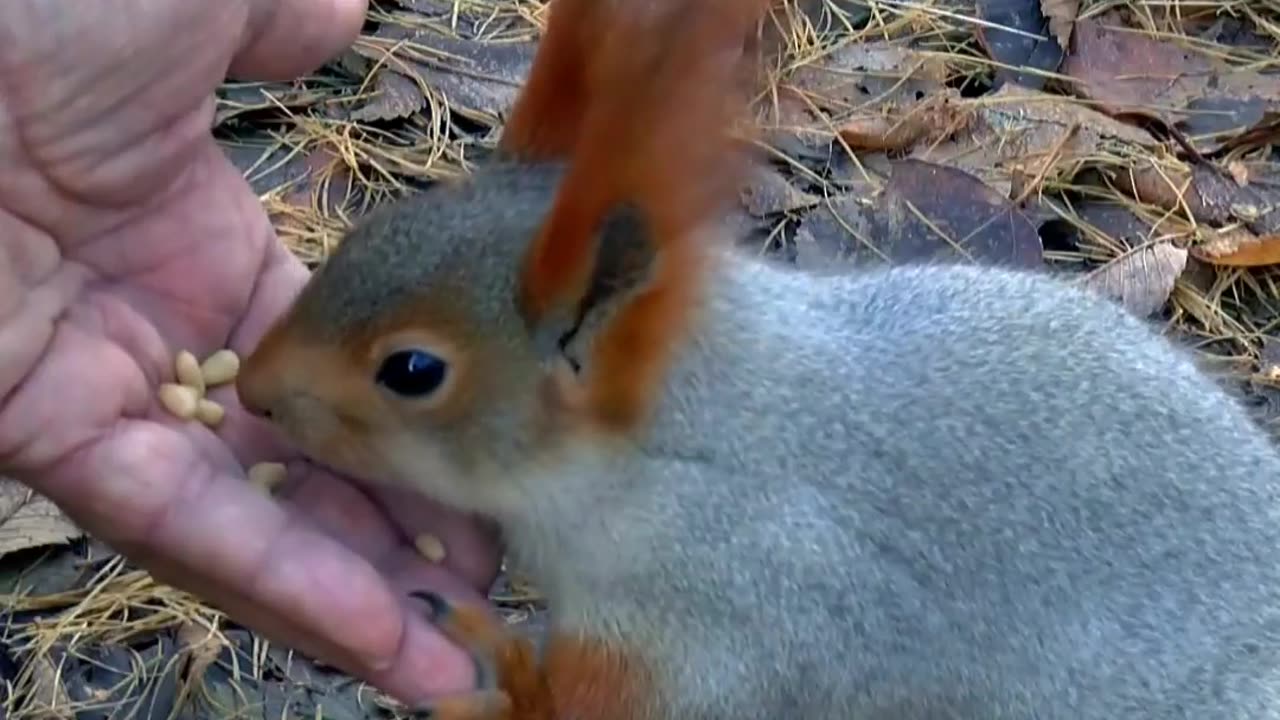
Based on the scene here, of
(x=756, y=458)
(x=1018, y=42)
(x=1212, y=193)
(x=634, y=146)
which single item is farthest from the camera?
(x=1018, y=42)

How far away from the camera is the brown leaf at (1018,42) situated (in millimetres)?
3441

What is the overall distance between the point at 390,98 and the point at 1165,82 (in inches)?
55.7

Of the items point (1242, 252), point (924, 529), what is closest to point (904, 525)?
point (924, 529)

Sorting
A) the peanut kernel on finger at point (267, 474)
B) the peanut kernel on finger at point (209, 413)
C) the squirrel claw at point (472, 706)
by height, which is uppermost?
the peanut kernel on finger at point (209, 413)

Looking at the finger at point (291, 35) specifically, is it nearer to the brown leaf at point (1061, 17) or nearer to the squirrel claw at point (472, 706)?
the squirrel claw at point (472, 706)

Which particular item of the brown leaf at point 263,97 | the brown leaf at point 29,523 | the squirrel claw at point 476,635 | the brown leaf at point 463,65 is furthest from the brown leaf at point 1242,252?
the brown leaf at point 29,523

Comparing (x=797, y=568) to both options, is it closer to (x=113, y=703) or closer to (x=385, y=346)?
(x=385, y=346)

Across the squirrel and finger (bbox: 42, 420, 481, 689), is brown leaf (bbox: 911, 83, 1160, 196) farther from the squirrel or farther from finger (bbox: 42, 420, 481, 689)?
finger (bbox: 42, 420, 481, 689)

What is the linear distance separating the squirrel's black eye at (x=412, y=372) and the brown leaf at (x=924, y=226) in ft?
4.40

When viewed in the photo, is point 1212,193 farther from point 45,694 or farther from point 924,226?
point 45,694

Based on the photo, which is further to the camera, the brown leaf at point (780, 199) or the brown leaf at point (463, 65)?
the brown leaf at point (463, 65)

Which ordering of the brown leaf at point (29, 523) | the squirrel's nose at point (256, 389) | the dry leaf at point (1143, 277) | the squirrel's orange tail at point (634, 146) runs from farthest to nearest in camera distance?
1. the dry leaf at point (1143, 277)
2. the brown leaf at point (29, 523)
3. the squirrel's nose at point (256, 389)
4. the squirrel's orange tail at point (634, 146)

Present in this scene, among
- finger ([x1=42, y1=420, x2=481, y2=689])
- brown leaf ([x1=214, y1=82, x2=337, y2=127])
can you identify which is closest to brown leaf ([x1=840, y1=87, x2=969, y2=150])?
brown leaf ([x1=214, y1=82, x2=337, y2=127])

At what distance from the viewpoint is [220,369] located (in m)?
2.04
